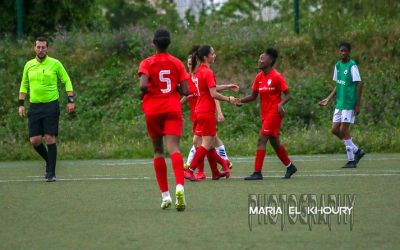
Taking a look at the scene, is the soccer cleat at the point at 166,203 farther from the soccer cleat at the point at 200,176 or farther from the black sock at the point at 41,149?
the black sock at the point at 41,149

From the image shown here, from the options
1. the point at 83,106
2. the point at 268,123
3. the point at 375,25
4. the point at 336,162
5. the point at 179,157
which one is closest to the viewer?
the point at 179,157

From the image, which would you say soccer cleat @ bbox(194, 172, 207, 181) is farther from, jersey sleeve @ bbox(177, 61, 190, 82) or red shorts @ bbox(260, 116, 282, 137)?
jersey sleeve @ bbox(177, 61, 190, 82)

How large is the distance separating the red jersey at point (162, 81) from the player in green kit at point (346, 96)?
6.12 meters

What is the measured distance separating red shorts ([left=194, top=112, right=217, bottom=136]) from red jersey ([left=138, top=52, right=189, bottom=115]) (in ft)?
13.5

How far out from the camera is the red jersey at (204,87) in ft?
52.1

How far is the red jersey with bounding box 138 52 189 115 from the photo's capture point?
1186 cm

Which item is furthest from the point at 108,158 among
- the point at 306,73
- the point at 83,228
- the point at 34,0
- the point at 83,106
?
the point at 83,228

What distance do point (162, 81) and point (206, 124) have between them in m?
4.32

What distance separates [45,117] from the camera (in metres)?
16.5

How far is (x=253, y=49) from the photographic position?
2952 centimetres

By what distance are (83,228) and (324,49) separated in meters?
19.6

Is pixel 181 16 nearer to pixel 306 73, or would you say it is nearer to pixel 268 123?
pixel 306 73

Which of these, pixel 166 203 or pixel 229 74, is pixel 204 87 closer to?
Result: pixel 166 203

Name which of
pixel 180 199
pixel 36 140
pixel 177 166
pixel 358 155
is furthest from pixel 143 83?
pixel 358 155
